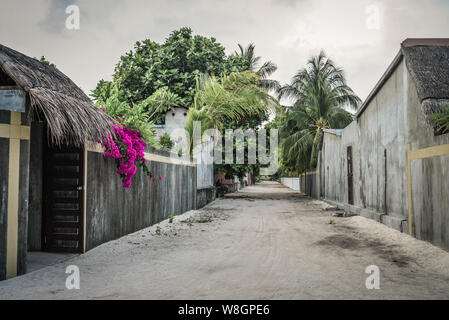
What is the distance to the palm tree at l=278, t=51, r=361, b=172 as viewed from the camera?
23234mm

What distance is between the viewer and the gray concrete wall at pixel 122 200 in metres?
6.50

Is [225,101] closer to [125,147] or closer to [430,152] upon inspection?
Answer: [125,147]

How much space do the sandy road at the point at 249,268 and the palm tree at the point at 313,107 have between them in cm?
1475

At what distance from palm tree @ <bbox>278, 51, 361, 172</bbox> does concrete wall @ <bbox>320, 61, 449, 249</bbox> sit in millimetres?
9030

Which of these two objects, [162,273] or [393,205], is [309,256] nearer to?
[162,273]

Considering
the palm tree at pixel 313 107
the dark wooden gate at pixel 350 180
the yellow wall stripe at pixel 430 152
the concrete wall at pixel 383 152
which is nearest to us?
the yellow wall stripe at pixel 430 152

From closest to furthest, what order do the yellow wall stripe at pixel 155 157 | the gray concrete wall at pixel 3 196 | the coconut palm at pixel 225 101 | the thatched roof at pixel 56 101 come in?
1. the gray concrete wall at pixel 3 196
2. the thatched roof at pixel 56 101
3. the yellow wall stripe at pixel 155 157
4. the coconut palm at pixel 225 101

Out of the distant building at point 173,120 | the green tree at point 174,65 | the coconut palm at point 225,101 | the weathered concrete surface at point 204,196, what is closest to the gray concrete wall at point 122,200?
the coconut palm at point 225,101

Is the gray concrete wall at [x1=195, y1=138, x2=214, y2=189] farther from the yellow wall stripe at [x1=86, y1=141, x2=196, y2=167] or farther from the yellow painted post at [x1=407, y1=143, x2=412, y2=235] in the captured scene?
the yellow painted post at [x1=407, y1=143, x2=412, y2=235]

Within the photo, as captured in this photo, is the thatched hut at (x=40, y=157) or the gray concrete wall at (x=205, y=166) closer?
the thatched hut at (x=40, y=157)

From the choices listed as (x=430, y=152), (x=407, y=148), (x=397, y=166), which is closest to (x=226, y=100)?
(x=397, y=166)

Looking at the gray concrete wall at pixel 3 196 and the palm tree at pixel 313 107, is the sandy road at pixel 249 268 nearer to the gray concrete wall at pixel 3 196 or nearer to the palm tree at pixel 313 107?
the gray concrete wall at pixel 3 196
